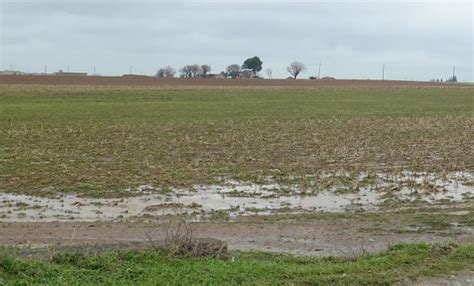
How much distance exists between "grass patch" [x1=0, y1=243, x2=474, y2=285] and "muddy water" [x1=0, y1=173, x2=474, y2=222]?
3761 mm

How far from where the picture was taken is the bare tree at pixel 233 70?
11981 cm

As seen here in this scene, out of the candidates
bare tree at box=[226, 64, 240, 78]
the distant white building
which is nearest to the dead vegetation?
bare tree at box=[226, 64, 240, 78]

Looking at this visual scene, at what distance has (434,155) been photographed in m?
17.7

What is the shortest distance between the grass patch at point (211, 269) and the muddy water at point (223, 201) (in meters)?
3.76

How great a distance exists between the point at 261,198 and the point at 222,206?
1036 millimetres

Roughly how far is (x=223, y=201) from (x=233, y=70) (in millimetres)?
112995

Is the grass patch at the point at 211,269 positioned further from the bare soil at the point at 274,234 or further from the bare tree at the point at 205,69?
the bare tree at the point at 205,69

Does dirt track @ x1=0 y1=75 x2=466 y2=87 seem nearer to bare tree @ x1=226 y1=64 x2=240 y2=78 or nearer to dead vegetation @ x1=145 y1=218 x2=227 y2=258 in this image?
bare tree @ x1=226 y1=64 x2=240 y2=78

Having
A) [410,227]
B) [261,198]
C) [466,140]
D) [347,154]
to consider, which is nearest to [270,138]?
[347,154]

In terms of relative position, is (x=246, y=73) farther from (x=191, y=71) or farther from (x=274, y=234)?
(x=274, y=234)

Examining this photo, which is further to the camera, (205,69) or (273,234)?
(205,69)

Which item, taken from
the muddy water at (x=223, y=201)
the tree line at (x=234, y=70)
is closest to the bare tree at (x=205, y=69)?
the tree line at (x=234, y=70)

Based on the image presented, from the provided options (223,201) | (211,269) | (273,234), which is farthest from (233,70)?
(211,269)

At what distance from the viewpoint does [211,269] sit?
6.02 m
